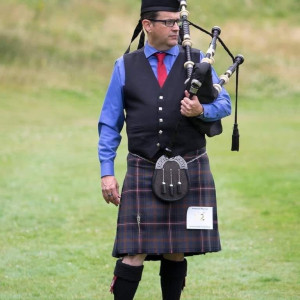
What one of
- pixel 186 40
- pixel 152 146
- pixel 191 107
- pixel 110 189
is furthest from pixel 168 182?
pixel 186 40

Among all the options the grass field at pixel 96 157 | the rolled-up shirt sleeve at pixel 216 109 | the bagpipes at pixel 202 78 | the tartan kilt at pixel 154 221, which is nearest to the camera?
the bagpipes at pixel 202 78

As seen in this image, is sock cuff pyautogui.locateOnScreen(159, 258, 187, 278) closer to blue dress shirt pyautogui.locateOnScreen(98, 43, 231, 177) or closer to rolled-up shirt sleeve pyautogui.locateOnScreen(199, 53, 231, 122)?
blue dress shirt pyautogui.locateOnScreen(98, 43, 231, 177)

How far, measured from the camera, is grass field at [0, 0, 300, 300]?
766cm

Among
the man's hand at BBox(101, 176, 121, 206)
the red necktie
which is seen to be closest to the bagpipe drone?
the red necktie

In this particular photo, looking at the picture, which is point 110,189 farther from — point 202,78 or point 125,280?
point 202,78

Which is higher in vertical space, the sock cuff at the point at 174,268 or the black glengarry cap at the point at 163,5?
the black glengarry cap at the point at 163,5

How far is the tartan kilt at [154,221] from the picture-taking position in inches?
211

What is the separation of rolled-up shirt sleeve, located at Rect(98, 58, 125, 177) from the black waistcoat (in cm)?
4

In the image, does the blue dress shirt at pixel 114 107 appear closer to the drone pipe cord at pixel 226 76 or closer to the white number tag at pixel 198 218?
the drone pipe cord at pixel 226 76

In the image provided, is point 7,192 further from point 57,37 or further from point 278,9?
point 278,9

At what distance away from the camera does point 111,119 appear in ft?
17.9

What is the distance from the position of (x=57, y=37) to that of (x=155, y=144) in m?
29.9

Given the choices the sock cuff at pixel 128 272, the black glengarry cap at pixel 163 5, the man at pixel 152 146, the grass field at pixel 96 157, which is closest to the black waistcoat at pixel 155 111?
the man at pixel 152 146

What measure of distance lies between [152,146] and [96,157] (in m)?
11.6
